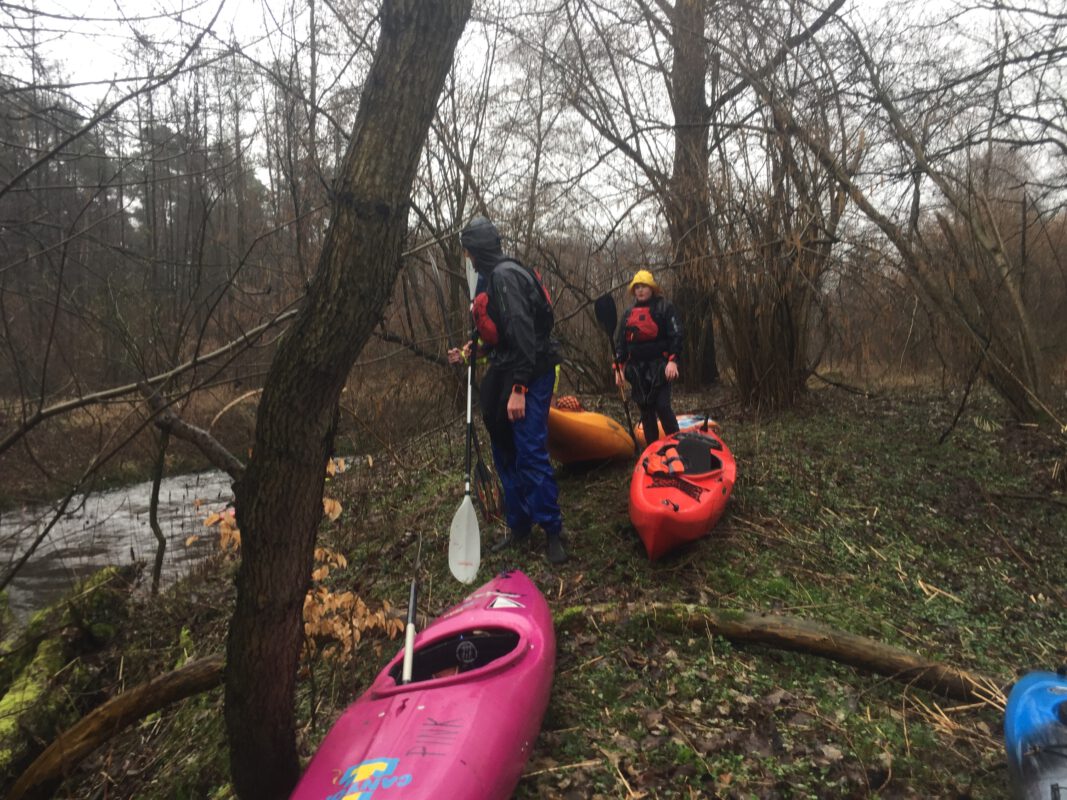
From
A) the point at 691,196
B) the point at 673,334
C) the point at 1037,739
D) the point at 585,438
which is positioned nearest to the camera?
the point at 1037,739

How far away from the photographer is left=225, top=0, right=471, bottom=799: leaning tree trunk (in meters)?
1.93

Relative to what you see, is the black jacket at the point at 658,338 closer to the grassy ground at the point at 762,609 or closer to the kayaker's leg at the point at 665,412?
the kayaker's leg at the point at 665,412

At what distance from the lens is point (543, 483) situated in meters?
3.88

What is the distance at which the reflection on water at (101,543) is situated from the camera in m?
5.90

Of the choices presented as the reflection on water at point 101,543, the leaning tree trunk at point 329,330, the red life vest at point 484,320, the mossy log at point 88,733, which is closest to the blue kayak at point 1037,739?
the leaning tree trunk at point 329,330

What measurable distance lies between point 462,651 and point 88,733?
63.2 inches

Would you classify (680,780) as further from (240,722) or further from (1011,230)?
(1011,230)

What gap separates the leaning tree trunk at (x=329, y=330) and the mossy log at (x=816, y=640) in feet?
5.54

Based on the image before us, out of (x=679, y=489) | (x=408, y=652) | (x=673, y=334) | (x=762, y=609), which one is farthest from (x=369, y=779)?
(x=673, y=334)

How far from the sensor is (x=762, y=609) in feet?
11.4

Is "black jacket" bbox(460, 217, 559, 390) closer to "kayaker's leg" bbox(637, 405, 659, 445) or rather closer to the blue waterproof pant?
the blue waterproof pant

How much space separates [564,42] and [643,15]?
1.04m

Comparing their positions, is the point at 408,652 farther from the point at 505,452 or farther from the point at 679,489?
the point at 679,489

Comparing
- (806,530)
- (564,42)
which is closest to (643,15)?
(564,42)
